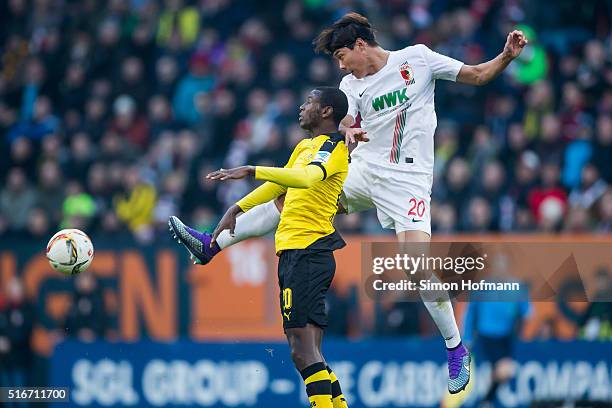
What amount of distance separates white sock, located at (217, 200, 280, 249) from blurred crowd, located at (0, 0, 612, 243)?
18.0 ft

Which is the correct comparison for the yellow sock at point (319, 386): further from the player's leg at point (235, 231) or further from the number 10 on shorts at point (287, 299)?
the player's leg at point (235, 231)

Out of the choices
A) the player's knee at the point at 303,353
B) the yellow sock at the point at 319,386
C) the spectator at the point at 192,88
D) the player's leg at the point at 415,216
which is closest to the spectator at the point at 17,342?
the spectator at the point at 192,88

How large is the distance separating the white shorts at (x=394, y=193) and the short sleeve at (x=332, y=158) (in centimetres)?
89

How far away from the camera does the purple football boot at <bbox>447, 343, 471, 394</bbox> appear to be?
11.1m

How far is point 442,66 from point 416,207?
46.0 inches

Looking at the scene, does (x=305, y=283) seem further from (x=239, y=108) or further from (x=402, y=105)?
(x=239, y=108)

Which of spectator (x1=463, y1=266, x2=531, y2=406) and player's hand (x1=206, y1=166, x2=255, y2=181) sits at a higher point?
player's hand (x1=206, y1=166, x2=255, y2=181)

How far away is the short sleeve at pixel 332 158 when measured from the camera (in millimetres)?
9945

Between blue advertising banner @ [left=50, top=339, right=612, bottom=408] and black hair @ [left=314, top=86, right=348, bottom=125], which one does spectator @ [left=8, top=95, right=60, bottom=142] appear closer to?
blue advertising banner @ [left=50, top=339, right=612, bottom=408]

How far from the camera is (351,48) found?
10805mm

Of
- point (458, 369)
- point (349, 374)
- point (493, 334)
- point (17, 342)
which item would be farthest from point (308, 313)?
point (17, 342)

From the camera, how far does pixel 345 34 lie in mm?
10742

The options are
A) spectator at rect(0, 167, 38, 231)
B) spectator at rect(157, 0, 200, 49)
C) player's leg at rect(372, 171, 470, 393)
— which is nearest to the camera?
player's leg at rect(372, 171, 470, 393)

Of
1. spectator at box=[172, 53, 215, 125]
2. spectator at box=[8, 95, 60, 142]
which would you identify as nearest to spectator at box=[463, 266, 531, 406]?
spectator at box=[172, 53, 215, 125]
